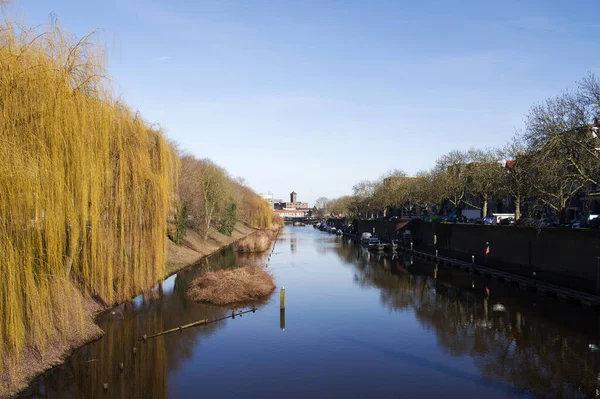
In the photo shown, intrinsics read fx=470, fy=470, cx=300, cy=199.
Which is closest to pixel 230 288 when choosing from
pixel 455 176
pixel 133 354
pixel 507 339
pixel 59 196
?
pixel 133 354

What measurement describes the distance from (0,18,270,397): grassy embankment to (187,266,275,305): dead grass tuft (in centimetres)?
681

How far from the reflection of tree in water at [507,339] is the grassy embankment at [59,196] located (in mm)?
13100

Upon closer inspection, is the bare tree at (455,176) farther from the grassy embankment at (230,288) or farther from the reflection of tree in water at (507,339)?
the grassy embankment at (230,288)

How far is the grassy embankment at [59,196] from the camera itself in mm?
10391

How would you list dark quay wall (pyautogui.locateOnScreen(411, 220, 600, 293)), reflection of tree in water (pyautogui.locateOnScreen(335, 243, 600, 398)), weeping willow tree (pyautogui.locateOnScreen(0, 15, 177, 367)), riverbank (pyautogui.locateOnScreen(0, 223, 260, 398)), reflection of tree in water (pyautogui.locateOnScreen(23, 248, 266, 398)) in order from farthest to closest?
1. dark quay wall (pyautogui.locateOnScreen(411, 220, 600, 293))
2. reflection of tree in water (pyautogui.locateOnScreen(335, 243, 600, 398))
3. reflection of tree in water (pyautogui.locateOnScreen(23, 248, 266, 398))
4. riverbank (pyautogui.locateOnScreen(0, 223, 260, 398))
5. weeping willow tree (pyautogui.locateOnScreen(0, 15, 177, 367))

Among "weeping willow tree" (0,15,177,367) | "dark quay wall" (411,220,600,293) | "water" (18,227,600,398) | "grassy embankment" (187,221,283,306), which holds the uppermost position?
"weeping willow tree" (0,15,177,367)

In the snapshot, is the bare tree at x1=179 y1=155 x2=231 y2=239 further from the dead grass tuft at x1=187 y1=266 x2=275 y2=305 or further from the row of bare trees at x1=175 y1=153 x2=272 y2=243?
the dead grass tuft at x1=187 y1=266 x2=275 y2=305

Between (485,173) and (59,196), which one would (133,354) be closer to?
(59,196)

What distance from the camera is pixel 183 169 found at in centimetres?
4909

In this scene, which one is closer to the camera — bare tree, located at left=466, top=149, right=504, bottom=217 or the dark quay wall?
the dark quay wall

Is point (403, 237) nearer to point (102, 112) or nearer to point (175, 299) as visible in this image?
point (175, 299)

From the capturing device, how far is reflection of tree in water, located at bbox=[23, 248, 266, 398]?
13398 mm

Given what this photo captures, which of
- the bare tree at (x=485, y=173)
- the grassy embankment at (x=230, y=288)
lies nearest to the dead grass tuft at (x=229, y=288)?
the grassy embankment at (x=230, y=288)

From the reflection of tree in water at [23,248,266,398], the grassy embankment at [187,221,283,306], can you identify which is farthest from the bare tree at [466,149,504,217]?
the reflection of tree in water at [23,248,266,398]
